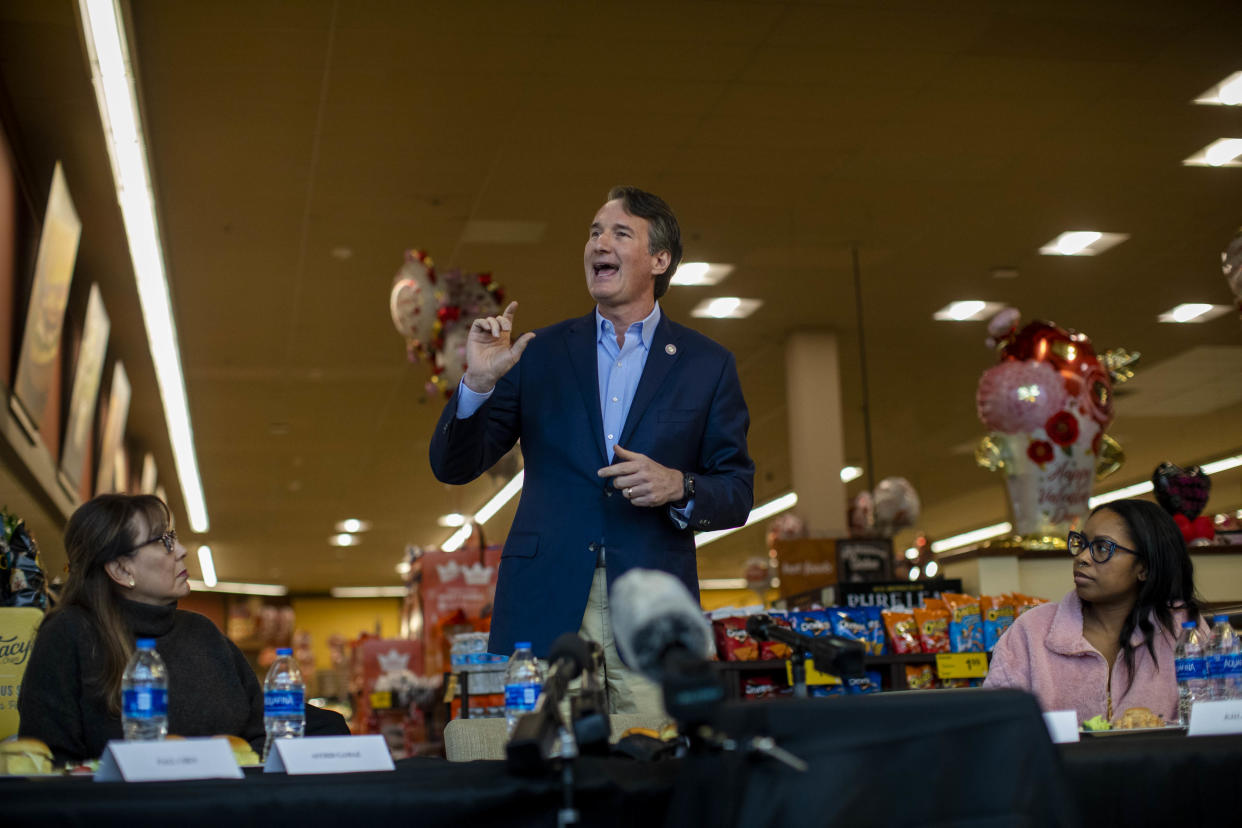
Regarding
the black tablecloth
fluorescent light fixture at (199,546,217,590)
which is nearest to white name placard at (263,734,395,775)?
the black tablecloth

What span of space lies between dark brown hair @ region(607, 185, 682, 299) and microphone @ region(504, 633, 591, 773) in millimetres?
1261

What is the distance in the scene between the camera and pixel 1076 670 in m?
2.82

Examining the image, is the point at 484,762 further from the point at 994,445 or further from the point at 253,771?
the point at 994,445

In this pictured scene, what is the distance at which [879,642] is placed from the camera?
4602 millimetres

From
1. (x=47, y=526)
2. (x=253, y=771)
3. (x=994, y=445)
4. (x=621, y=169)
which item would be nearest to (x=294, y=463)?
(x=47, y=526)

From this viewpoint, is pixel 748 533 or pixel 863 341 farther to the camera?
pixel 748 533

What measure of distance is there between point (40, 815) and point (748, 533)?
19.1m

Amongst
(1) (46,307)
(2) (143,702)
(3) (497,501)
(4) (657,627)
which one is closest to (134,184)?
(1) (46,307)

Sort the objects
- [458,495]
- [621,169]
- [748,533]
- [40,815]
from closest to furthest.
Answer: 1. [40,815]
2. [621,169]
3. [458,495]
4. [748,533]

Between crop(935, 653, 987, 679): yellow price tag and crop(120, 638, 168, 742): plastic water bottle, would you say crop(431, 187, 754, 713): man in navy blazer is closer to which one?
crop(120, 638, 168, 742): plastic water bottle

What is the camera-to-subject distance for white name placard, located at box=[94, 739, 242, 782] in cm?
149

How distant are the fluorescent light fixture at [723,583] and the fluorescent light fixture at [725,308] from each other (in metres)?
17.9

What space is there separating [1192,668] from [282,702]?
5.49 feet

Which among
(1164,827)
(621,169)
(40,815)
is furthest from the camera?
(621,169)
